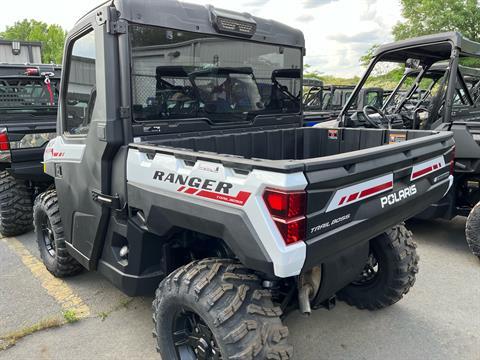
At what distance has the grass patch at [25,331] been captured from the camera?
2820 millimetres

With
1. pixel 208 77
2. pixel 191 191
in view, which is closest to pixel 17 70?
pixel 208 77

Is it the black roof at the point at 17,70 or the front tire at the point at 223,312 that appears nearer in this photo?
the front tire at the point at 223,312

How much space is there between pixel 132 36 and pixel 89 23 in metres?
0.35

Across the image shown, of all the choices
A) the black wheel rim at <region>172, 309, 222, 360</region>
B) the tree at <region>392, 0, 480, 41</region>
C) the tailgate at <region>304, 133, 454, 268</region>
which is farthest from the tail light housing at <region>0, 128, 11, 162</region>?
the tree at <region>392, 0, 480, 41</region>

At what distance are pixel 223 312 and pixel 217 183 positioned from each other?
62 centimetres

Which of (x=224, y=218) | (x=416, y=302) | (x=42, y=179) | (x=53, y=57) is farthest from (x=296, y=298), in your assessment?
(x=53, y=57)

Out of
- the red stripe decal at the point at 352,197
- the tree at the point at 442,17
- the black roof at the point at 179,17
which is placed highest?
the tree at the point at 442,17

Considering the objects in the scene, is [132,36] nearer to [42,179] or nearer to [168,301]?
[168,301]

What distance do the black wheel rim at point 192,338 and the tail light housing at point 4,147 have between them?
313 centimetres

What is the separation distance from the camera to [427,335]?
290 centimetres

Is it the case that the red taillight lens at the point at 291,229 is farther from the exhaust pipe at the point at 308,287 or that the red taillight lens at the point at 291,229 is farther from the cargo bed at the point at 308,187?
the exhaust pipe at the point at 308,287

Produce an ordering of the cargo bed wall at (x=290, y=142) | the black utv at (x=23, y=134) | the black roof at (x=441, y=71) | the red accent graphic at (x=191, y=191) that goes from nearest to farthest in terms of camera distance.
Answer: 1. the red accent graphic at (x=191, y=191)
2. the cargo bed wall at (x=290, y=142)
3. the black utv at (x=23, y=134)
4. the black roof at (x=441, y=71)

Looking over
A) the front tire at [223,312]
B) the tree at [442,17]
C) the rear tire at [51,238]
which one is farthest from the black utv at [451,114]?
the tree at [442,17]

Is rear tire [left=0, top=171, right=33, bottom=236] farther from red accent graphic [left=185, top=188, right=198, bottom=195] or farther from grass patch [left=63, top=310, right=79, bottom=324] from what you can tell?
red accent graphic [left=185, top=188, right=198, bottom=195]
